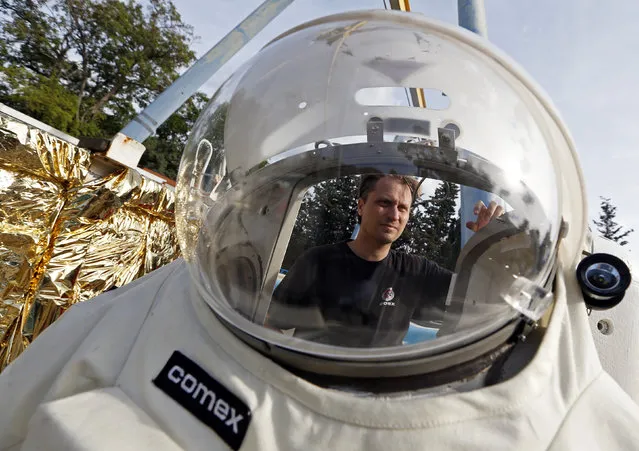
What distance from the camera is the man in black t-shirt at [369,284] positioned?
0.51m

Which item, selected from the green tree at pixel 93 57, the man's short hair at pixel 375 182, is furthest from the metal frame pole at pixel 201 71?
the green tree at pixel 93 57

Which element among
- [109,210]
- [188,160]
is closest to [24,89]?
[109,210]

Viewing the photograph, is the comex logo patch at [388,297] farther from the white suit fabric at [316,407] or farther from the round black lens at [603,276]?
the round black lens at [603,276]

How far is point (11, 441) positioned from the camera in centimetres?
54

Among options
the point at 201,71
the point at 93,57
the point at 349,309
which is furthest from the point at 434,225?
the point at 93,57

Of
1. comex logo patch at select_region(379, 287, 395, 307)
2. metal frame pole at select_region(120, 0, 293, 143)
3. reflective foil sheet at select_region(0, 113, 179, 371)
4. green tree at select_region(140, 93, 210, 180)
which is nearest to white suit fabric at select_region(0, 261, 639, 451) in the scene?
comex logo patch at select_region(379, 287, 395, 307)

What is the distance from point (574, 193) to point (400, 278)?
0.28 meters

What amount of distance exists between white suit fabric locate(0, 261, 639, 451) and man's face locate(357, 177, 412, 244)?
23 centimetres

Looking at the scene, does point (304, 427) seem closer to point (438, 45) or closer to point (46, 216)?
point (438, 45)

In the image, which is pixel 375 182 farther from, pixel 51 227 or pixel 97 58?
pixel 97 58

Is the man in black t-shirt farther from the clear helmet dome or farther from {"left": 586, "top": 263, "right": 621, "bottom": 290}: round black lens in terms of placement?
{"left": 586, "top": 263, "right": 621, "bottom": 290}: round black lens

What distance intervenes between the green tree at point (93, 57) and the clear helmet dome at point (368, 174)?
1003 centimetres

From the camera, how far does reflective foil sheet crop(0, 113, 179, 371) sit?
183 centimetres

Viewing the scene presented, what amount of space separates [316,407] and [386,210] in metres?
0.30
